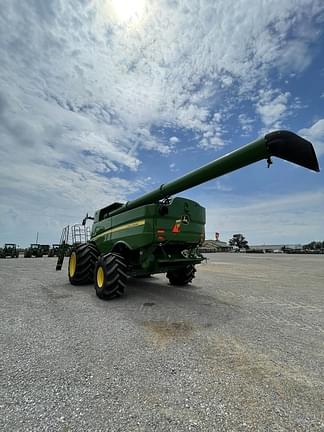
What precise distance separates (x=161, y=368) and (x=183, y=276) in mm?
5397

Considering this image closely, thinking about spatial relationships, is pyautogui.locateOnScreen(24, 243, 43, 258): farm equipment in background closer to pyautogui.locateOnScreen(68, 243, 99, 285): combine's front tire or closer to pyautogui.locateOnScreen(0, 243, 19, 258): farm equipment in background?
pyautogui.locateOnScreen(0, 243, 19, 258): farm equipment in background

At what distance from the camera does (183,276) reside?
7918 millimetres

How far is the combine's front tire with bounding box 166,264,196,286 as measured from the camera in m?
7.79

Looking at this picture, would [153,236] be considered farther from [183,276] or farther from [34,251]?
[34,251]

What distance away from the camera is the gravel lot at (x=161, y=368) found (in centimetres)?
184

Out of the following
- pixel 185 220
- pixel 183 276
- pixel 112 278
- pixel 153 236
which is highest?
pixel 185 220

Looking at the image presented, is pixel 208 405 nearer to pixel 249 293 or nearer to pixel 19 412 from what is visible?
pixel 19 412

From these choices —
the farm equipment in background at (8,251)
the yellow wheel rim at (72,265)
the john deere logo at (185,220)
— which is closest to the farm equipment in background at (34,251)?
the farm equipment in background at (8,251)

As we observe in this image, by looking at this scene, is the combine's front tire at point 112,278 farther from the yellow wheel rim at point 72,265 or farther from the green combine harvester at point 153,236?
the yellow wheel rim at point 72,265

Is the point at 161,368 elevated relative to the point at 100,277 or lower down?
lower down

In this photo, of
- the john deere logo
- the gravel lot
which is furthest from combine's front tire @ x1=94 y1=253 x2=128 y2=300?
the john deere logo

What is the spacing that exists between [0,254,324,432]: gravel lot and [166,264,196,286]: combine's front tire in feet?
9.08

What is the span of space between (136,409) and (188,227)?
15.1ft

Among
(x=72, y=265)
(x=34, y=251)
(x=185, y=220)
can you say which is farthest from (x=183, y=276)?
(x=34, y=251)
